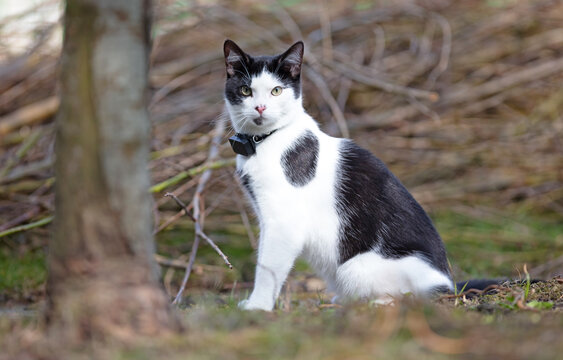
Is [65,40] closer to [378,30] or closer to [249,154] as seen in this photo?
[249,154]

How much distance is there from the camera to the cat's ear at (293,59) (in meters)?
3.05

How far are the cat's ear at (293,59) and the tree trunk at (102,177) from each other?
1495 millimetres

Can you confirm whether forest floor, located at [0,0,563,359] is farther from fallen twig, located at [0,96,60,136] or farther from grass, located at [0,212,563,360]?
grass, located at [0,212,563,360]

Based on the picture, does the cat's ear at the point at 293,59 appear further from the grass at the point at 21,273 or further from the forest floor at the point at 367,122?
the grass at the point at 21,273

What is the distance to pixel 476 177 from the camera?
586 cm

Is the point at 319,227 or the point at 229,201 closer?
the point at 319,227

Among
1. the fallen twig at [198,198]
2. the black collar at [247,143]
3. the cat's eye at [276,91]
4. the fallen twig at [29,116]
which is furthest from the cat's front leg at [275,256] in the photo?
the fallen twig at [29,116]

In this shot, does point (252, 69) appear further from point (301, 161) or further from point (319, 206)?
point (319, 206)

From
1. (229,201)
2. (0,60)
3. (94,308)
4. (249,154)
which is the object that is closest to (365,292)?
(249,154)

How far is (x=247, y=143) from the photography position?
2.86 meters

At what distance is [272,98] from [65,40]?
146cm

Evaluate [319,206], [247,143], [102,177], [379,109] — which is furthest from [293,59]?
[379,109]

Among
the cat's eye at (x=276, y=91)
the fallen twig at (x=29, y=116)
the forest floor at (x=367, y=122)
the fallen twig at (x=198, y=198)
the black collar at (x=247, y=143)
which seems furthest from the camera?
the fallen twig at (x=29, y=116)

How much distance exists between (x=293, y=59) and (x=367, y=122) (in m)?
2.61
